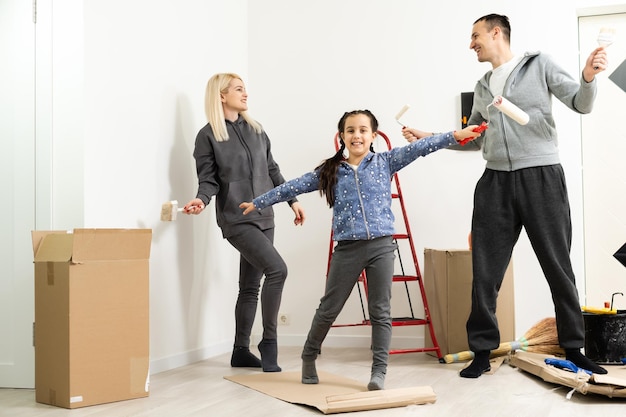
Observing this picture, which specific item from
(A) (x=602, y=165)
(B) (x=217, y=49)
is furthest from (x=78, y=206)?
(A) (x=602, y=165)

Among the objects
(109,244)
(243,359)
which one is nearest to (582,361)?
(243,359)

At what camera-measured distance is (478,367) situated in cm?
333

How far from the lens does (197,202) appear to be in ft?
11.1

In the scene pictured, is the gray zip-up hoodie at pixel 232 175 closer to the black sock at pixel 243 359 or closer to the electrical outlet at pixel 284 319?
the black sock at pixel 243 359

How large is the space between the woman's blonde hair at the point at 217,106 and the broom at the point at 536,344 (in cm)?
155

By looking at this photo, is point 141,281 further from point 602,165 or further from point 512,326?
point 602,165

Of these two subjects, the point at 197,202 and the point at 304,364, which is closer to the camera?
the point at 304,364

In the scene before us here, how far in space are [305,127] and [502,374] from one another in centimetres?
198

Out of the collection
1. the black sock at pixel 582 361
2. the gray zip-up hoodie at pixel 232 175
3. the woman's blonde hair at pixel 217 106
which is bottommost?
the black sock at pixel 582 361

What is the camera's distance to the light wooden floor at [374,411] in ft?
8.56

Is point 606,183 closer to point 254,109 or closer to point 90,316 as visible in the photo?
point 254,109

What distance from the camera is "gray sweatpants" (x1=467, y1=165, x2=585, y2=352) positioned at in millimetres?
3248

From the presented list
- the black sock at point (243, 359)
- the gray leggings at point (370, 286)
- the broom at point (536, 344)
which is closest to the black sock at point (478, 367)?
the broom at point (536, 344)

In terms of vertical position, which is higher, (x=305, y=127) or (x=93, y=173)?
(x=305, y=127)
